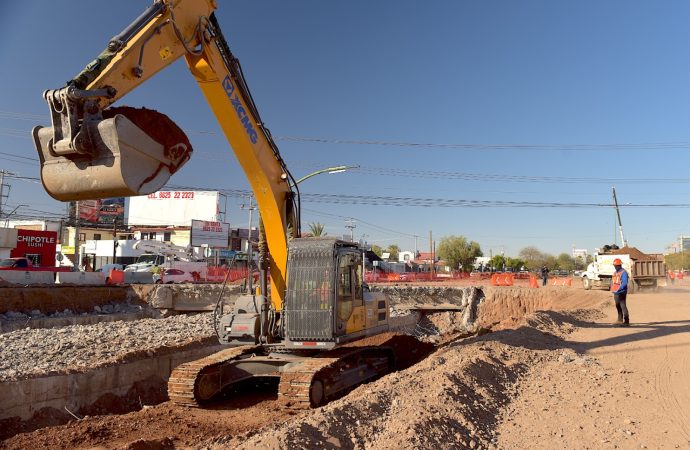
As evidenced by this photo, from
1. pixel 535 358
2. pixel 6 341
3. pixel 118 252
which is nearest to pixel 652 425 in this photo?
pixel 535 358

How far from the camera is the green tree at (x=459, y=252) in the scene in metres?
86.8

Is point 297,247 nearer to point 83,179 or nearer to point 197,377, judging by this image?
point 197,377

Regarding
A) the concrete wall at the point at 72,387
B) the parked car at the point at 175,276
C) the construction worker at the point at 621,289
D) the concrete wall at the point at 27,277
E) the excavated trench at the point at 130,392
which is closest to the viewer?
the excavated trench at the point at 130,392

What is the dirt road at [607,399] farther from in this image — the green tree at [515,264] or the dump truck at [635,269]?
the green tree at [515,264]

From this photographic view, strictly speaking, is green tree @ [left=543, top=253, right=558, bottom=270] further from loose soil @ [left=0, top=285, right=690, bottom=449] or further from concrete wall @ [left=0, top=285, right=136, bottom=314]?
loose soil @ [left=0, top=285, right=690, bottom=449]

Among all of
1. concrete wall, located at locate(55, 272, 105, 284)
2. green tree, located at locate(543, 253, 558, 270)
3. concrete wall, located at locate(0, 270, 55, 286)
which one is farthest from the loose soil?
green tree, located at locate(543, 253, 558, 270)

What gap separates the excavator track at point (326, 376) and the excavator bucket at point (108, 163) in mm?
3569

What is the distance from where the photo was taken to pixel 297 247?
29.0 ft

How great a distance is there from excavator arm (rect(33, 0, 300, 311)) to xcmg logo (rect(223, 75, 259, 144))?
0.05 feet

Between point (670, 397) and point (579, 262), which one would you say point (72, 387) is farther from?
point (579, 262)

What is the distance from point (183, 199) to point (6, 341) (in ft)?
195

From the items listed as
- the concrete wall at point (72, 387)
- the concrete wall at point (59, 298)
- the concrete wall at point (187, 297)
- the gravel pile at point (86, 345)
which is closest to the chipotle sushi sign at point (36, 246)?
the concrete wall at point (59, 298)

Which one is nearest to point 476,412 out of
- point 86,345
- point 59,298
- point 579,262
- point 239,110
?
point 239,110

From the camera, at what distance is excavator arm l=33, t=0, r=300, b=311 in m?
5.73
